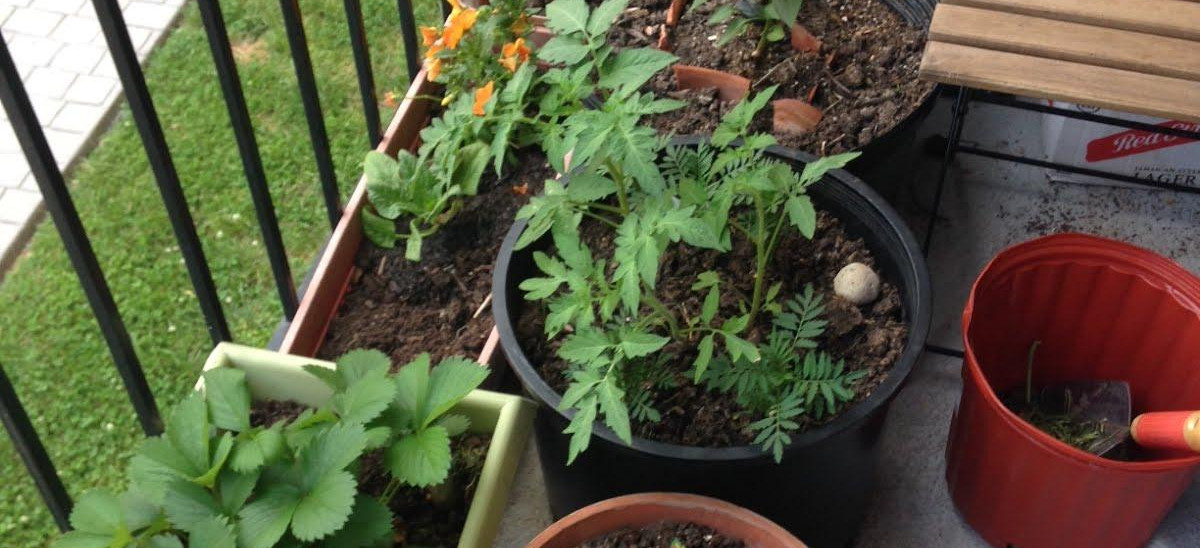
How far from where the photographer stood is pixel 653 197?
1.47m

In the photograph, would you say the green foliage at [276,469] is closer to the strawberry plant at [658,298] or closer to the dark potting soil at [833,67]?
the strawberry plant at [658,298]

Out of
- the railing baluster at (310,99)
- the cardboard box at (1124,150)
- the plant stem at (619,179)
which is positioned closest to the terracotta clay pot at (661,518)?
the plant stem at (619,179)

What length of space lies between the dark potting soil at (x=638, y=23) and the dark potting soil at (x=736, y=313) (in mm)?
479

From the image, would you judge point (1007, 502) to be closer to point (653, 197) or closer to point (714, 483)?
point (714, 483)

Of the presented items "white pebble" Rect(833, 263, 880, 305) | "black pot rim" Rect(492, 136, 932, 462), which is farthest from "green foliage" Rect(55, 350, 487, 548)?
"white pebble" Rect(833, 263, 880, 305)

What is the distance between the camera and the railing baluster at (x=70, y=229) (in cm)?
136

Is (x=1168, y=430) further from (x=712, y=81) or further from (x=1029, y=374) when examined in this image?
(x=712, y=81)

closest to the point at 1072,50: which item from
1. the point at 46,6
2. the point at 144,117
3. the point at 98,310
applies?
the point at 144,117

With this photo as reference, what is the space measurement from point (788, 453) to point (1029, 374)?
1.84 ft

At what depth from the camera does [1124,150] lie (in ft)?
7.32

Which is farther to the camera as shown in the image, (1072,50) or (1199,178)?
(1199,178)

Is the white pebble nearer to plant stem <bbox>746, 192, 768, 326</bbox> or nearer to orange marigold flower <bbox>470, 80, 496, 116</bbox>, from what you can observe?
plant stem <bbox>746, 192, 768, 326</bbox>

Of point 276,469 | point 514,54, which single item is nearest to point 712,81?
point 514,54

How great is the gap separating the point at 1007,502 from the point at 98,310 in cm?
125
